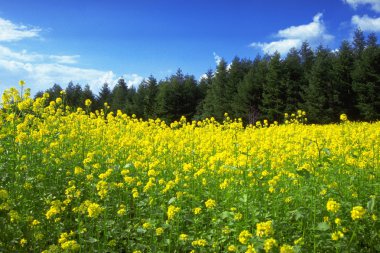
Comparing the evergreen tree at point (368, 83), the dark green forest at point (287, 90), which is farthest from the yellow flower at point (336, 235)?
the evergreen tree at point (368, 83)

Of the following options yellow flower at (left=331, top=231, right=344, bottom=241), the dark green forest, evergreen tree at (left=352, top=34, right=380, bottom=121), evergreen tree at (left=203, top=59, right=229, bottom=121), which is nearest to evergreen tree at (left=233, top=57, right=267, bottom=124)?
the dark green forest

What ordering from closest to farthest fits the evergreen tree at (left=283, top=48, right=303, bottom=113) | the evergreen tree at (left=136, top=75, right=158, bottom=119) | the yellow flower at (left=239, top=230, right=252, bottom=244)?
the yellow flower at (left=239, top=230, right=252, bottom=244)
the evergreen tree at (left=283, top=48, right=303, bottom=113)
the evergreen tree at (left=136, top=75, right=158, bottom=119)

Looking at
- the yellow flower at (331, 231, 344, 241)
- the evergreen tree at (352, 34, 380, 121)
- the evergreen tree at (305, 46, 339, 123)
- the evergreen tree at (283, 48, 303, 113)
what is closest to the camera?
the yellow flower at (331, 231, 344, 241)

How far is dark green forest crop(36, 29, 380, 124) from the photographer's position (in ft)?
102

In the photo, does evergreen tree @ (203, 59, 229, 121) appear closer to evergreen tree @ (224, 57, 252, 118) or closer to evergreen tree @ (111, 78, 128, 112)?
evergreen tree @ (224, 57, 252, 118)

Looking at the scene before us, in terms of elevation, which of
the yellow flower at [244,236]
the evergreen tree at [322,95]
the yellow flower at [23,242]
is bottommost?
the yellow flower at [23,242]

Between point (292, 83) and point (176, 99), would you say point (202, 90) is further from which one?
point (292, 83)

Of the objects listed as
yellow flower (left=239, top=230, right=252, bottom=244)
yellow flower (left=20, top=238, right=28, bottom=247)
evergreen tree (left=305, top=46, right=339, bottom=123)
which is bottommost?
yellow flower (left=20, top=238, right=28, bottom=247)

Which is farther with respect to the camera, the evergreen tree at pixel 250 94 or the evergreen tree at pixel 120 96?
the evergreen tree at pixel 120 96

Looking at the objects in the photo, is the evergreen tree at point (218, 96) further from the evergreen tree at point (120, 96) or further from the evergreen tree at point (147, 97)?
the evergreen tree at point (120, 96)

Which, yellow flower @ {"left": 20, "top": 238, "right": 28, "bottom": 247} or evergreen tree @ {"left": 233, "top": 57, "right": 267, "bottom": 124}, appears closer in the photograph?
yellow flower @ {"left": 20, "top": 238, "right": 28, "bottom": 247}

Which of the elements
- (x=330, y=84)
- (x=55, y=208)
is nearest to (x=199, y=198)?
(x=55, y=208)

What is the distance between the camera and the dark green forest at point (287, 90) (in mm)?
31062

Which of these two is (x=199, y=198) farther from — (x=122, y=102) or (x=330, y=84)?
(x=122, y=102)
